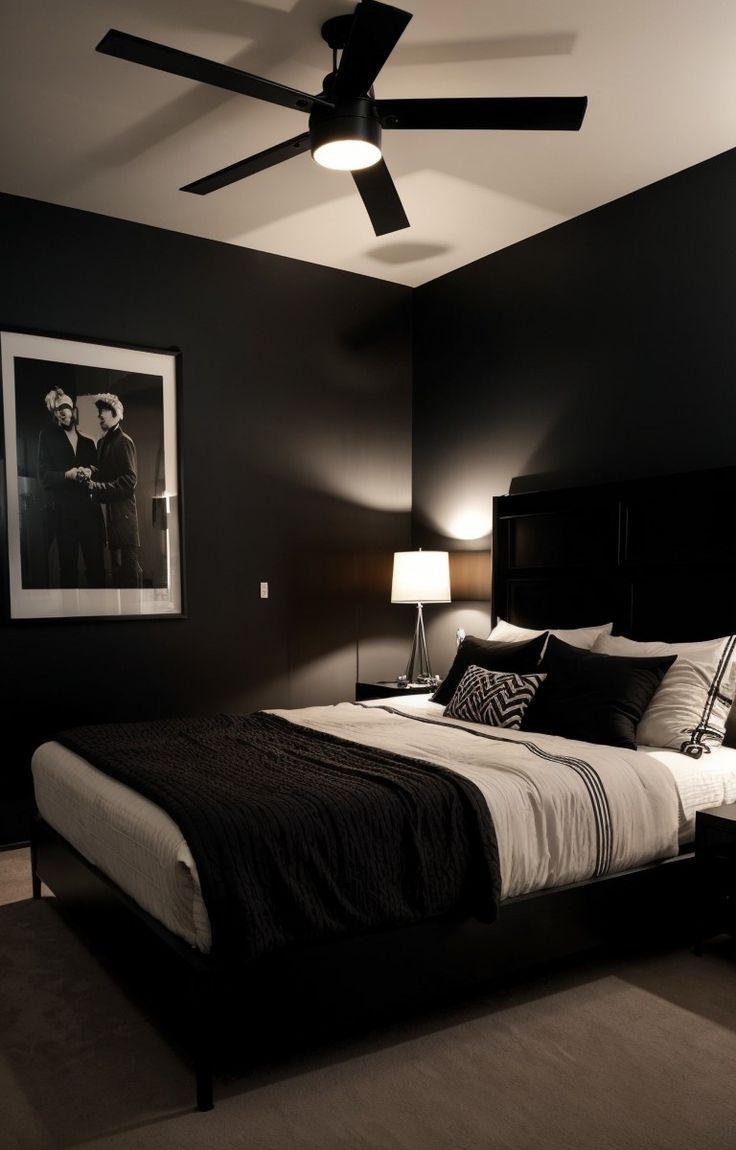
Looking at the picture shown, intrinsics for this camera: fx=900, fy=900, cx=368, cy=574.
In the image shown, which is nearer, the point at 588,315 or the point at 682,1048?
the point at 682,1048

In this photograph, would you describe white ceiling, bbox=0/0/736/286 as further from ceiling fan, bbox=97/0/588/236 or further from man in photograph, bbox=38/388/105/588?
man in photograph, bbox=38/388/105/588

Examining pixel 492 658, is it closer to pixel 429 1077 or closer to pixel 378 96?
pixel 429 1077

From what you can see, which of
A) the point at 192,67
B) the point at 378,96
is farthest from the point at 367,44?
the point at 378,96

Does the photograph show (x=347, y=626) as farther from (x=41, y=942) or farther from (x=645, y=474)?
(x=41, y=942)

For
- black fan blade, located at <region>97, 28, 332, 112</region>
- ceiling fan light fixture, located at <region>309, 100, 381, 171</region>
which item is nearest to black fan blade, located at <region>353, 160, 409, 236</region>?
ceiling fan light fixture, located at <region>309, 100, 381, 171</region>

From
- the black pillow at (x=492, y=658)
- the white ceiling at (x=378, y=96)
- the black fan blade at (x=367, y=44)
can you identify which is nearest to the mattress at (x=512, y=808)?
the black pillow at (x=492, y=658)

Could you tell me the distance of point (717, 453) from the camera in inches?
150

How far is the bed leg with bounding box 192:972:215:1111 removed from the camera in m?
2.12

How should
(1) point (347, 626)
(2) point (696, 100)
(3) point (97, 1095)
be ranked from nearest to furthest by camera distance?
(3) point (97, 1095) → (2) point (696, 100) → (1) point (347, 626)

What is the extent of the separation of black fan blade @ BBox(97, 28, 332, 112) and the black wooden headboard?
2218 mm

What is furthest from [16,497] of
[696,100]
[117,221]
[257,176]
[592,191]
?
[696,100]

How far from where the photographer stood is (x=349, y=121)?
276cm

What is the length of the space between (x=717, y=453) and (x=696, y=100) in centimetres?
136

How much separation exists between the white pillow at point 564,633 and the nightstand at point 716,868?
1.16 meters
